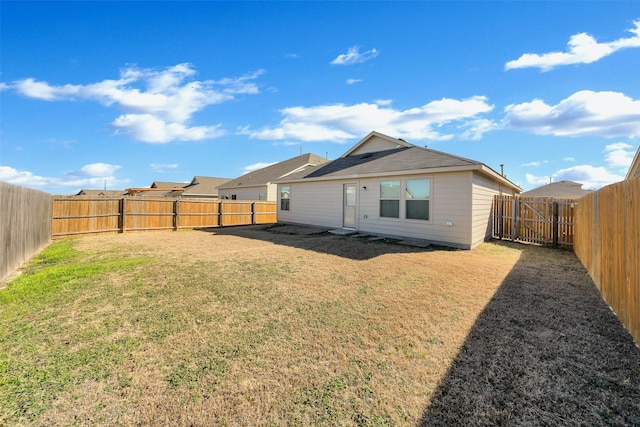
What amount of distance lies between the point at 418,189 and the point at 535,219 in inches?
182

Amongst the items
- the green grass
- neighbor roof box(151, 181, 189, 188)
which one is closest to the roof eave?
the green grass

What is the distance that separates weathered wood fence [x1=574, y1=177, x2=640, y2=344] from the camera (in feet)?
10.2

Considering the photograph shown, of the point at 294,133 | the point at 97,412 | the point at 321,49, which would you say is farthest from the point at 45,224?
the point at 294,133

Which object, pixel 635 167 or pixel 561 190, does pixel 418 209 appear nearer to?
pixel 635 167

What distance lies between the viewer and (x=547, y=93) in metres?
9.59

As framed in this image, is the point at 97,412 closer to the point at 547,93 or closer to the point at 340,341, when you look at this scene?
the point at 340,341

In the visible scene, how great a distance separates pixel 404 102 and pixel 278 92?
21.4 feet

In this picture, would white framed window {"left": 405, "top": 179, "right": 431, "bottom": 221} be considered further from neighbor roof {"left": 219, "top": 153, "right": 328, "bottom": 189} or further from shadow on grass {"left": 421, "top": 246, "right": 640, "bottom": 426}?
neighbor roof {"left": 219, "top": 153, "right": 328, "bottom": 189}

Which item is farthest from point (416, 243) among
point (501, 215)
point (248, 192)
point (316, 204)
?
point (248, 192)

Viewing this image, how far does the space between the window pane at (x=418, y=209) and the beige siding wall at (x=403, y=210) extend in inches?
7.2

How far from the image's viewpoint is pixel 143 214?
1317 centimetres

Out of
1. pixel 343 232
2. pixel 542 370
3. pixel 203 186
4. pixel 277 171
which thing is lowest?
pixel 542 370

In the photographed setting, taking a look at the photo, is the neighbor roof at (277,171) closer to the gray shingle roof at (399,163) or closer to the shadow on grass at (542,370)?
the gray shingle roof at (399,163)

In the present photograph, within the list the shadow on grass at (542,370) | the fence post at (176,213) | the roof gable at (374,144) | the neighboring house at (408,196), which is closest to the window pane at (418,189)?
the neighboring house at (408,196)
